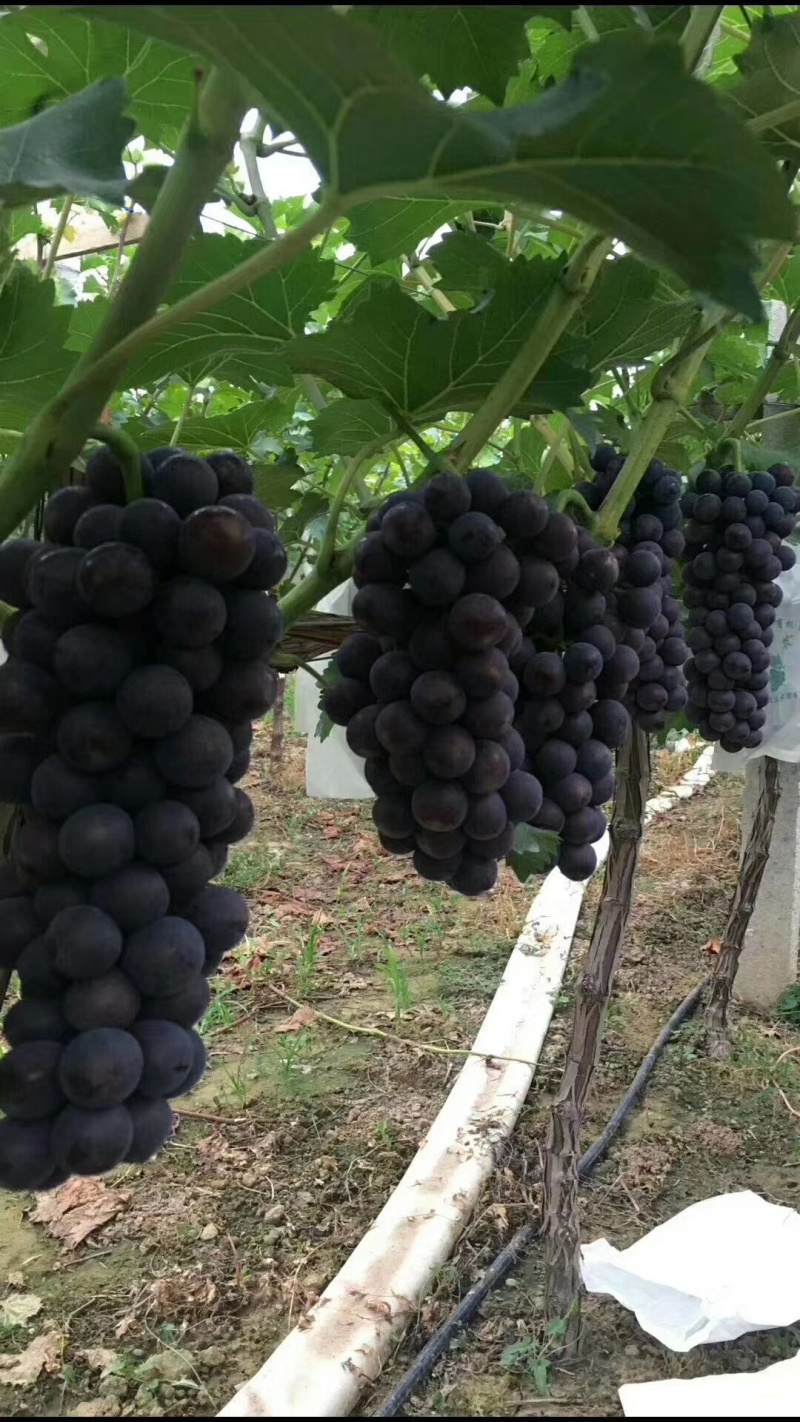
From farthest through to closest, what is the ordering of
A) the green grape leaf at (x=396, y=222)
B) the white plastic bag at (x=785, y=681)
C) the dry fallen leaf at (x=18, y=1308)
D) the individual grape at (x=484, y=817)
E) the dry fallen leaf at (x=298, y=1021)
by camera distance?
1. the dry fallen leaf at (x=298, y=1021)
2. the white plastic bag at (x=785, y=681)
3. the dry fallen leaf at (x=18, y=1308)
4. the green grape leaf at (x=396, y=222)
5. the individual grape at (x=484, y=817)

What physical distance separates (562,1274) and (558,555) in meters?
1.60

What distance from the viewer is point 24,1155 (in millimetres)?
509

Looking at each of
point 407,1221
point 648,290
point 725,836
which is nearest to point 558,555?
point 648,290

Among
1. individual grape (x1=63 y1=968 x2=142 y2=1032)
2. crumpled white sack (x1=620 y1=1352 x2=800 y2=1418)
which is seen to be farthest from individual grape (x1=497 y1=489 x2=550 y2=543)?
crumpled white sack (x1=620 y1=1352 x2=800 y2=1418)

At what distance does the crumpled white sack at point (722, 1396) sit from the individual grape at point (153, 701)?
1.50 m

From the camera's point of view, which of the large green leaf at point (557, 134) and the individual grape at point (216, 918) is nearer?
the large green leaf at point (557, 134)

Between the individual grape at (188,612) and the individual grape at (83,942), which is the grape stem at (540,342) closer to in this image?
the individual grape at (188,612)

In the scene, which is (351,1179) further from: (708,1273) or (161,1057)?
(161,1057)

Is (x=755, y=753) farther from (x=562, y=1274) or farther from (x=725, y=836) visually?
(x=725, y=836)

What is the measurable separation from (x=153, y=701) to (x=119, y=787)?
5cm

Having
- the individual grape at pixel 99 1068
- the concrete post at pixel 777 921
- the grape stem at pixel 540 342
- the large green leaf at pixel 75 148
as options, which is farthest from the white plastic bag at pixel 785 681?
the individual grape at pixel 99 1068

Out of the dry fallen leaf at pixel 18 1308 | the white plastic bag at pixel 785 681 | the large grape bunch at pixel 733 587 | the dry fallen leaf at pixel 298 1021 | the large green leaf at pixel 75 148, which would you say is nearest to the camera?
the large green leaf at pixel 75 148

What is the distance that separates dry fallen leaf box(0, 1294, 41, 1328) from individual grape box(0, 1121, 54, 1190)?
1828 millimetres

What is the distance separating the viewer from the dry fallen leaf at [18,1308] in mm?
1999
